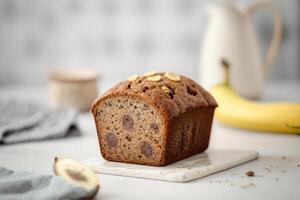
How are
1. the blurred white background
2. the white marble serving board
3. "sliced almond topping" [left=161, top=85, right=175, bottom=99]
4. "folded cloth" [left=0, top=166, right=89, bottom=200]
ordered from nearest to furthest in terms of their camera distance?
"folded cloth" [left=0, top=166, right=89, bottom=200] < the white marble serving board < "sliced almond topping" [left=161, top=85, right=175, bottom=99] < the blurred white background

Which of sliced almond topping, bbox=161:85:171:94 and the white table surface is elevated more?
sliced almond topping, bbox=161:85:171:94

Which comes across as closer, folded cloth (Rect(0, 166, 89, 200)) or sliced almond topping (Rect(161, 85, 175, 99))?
folded cloth (Rect(0, 166, 89, 200))

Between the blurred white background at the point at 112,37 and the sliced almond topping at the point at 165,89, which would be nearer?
the sliced almond topping at the point at 165,89

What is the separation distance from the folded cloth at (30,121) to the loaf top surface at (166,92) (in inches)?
17.6

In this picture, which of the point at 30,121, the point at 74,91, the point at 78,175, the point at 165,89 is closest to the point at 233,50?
the point at 74,91

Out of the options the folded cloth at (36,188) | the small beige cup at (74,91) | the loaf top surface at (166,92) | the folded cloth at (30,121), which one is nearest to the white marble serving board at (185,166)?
the loaf top surface at (166,92)

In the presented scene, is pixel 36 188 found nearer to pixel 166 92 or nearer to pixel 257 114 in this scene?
pixel 166 92

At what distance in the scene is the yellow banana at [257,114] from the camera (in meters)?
2.28

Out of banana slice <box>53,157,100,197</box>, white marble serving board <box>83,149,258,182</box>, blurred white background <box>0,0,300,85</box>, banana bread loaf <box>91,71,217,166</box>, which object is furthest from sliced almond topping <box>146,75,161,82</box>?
blurred white background <box>0,0,300,85</box>

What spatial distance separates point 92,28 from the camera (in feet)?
11.5

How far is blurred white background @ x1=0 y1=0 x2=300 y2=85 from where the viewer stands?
3336 mm

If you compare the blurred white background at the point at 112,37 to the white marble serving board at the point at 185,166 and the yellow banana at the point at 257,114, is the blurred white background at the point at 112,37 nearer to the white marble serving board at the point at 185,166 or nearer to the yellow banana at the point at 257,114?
the yellow banana at the point at 257,114

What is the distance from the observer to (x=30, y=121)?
8.07ft

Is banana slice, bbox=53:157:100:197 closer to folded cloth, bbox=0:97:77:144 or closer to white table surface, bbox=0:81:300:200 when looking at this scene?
white table surface, bbox=0:81:300:200
